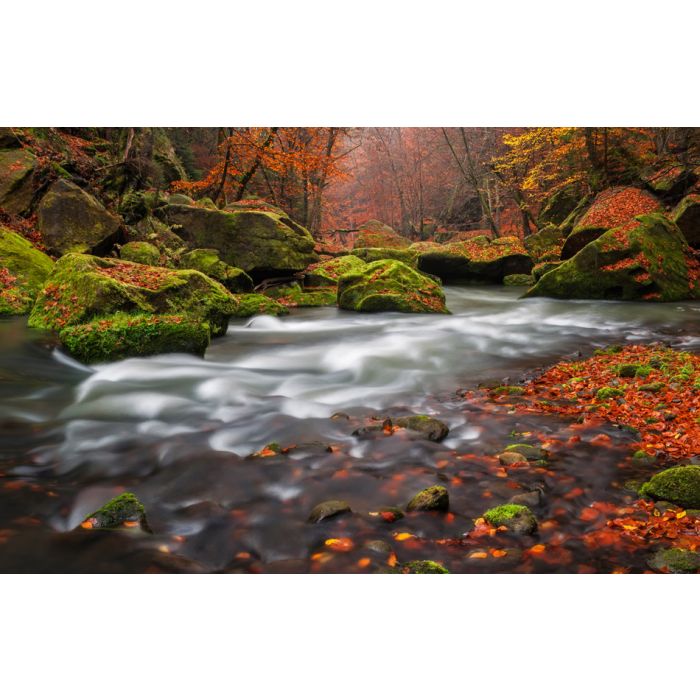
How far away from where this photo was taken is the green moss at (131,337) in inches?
233

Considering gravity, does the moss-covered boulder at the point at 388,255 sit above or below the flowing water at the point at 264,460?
above

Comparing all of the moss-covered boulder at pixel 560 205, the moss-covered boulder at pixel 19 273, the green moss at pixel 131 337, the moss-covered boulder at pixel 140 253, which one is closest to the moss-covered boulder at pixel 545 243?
the moss-covered boulder at pixel 560 205

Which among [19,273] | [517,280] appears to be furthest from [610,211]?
[19,273]

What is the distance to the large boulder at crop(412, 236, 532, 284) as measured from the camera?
18.1 m

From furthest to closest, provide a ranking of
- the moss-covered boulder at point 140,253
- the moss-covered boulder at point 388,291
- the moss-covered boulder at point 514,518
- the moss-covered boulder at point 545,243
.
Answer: the moss-covered boulder at point 545,243 → the moss-covered boulder at point 140,253 → the moss-covered boulder at point 388,291 → the moss-covered boulder at point 514,518

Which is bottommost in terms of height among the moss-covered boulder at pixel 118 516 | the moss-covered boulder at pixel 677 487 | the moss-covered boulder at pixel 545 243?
the moss-covered boulder at pixel 118 516

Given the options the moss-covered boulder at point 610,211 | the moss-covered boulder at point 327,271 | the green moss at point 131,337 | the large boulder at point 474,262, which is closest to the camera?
the green moss at point 131,337

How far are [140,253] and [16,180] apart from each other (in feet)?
9.63

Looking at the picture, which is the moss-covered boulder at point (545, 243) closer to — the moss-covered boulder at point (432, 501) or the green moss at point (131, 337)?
the green moss at point (131, 337)

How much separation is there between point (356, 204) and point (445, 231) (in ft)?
22.6

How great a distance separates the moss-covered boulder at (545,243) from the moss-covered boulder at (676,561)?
59.2 ft

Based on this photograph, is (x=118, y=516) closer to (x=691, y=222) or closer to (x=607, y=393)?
(x=607, y=393)

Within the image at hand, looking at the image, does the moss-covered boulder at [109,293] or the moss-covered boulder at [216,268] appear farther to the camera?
the moss-covered boulder at [216,268]

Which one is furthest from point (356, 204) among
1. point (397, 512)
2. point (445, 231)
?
point (397, 512)
